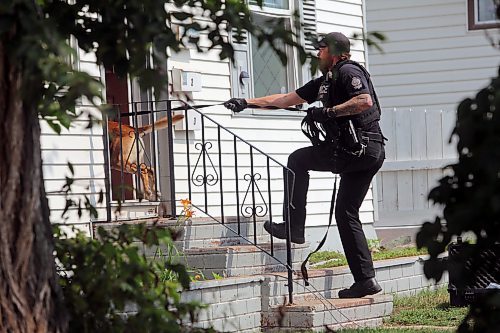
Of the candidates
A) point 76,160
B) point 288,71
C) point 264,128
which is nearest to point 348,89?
point 76,160

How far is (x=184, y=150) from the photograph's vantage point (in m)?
10.2

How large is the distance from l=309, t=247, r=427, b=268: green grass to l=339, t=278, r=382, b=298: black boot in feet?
3.69

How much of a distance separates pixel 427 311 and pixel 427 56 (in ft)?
30.8

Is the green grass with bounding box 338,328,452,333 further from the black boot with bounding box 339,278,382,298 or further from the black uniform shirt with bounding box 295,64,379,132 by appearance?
the black uniform shirt with bounding box 295,64,379,132

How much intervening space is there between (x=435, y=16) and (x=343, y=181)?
973 centimetres

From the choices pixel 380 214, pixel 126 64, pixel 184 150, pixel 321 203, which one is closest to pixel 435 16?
pixel 380 214

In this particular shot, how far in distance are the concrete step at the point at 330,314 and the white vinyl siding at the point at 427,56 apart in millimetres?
9360

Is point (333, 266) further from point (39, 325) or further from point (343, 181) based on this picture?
point (39, 325)

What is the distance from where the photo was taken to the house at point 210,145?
9.12 metres

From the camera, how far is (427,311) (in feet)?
30.9

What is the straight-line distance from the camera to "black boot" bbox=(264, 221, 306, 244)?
9.29 m

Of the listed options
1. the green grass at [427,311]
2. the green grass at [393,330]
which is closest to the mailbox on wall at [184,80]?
the green grass at [427,311]

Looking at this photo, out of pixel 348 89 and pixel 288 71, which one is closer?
pixel 348 89

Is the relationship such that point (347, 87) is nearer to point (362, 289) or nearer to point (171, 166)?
point (362, 289)
